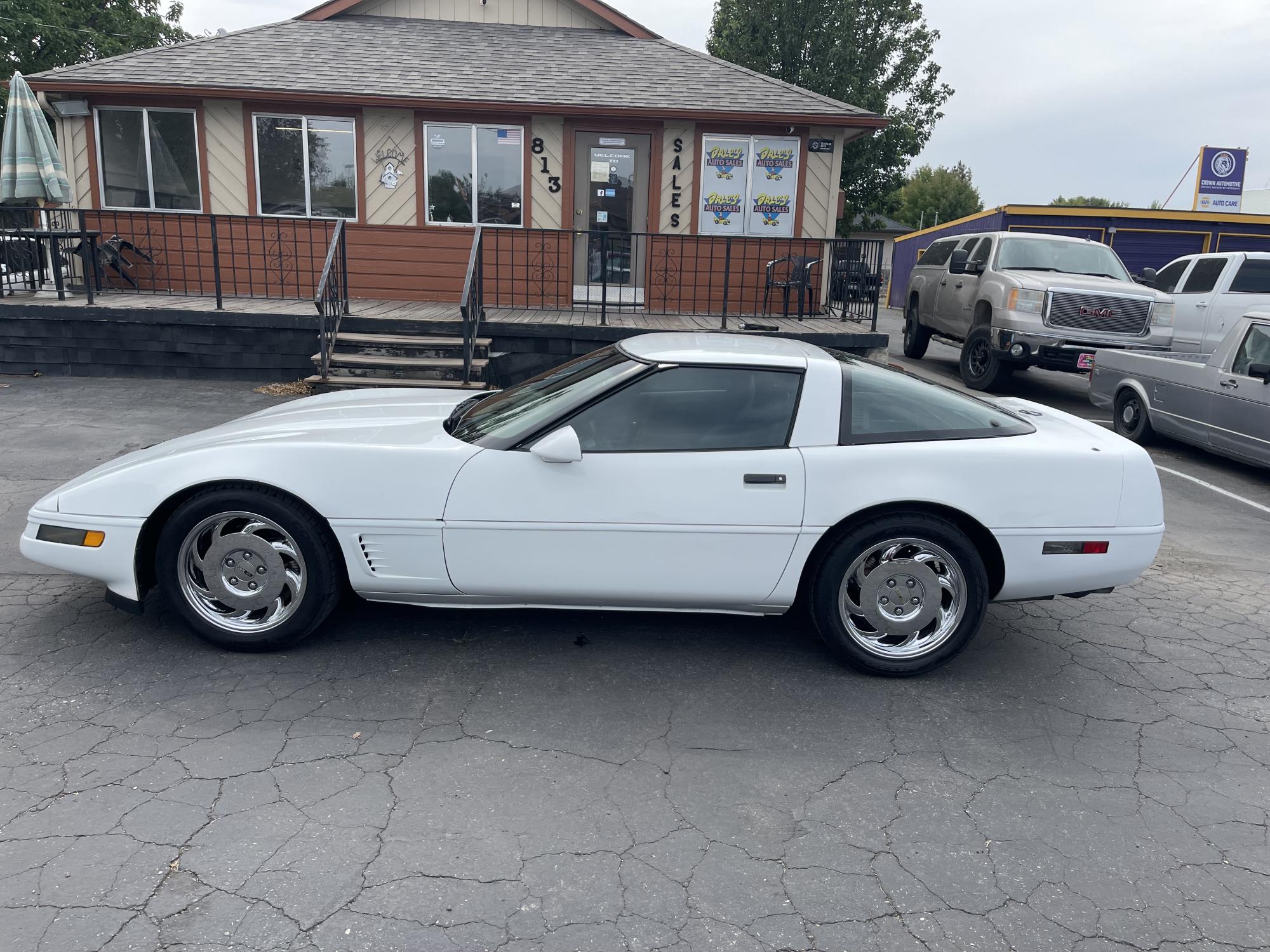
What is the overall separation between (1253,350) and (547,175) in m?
8.64

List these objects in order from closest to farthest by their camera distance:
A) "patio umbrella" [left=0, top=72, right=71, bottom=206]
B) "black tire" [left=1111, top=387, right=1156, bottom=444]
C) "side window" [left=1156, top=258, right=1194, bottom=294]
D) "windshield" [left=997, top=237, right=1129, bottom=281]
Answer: "black tire" [left=1111, top=387, right=1156, bottom=444] → "patio umbrella" [left=0, top=72, right=71, bottom=206] → "windshield" [left=997, top=237, right=1129, bottom=281] → "side window" [left=1156, top=258, right=1194, bottom=294]

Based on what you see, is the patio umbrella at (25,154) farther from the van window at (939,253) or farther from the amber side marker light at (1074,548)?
the van window at (939,253)

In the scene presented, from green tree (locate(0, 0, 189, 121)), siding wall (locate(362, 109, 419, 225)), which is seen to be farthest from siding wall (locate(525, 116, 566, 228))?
green tree (locate(0, 0, 189, 121))

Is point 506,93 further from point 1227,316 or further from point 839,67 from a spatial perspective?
point 839,67

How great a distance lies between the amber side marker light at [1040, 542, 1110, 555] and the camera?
12.7 ft

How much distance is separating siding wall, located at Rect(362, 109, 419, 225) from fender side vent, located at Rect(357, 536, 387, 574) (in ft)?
32.9

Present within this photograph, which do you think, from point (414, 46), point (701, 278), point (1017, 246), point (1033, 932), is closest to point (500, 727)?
point (1033, 932)

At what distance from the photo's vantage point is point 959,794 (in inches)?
123

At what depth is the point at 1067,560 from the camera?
389 centimetres

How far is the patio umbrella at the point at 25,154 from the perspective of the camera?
35.8ft

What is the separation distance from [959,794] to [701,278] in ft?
35.3

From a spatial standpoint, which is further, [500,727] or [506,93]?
[506,93]

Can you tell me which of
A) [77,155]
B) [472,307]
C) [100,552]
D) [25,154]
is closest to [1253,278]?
[472,307]

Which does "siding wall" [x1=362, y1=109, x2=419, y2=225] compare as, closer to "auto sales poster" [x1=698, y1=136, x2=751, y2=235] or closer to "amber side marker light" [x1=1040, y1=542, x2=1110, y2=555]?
"auto sales poster" [x1=698, y1=136, x2=751, y2=235]
